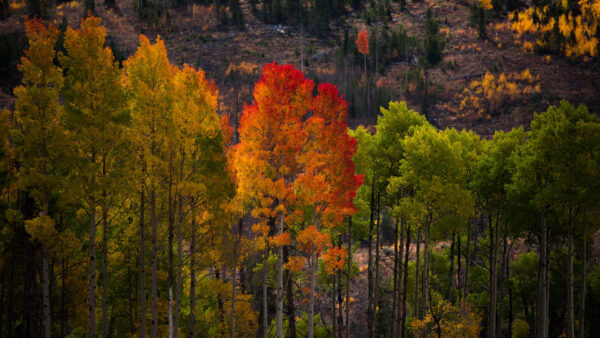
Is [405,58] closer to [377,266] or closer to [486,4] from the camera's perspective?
[486,4]

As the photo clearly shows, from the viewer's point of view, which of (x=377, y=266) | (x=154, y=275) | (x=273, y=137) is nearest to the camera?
(x=154, y=275)

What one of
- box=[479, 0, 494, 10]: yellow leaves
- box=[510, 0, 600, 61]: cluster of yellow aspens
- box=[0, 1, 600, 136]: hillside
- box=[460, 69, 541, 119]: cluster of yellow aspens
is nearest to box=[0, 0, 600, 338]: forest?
box=[0, 1, 600, 136]: hillside

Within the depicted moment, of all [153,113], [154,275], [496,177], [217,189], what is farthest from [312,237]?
[496,177]

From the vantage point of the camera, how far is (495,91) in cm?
8519

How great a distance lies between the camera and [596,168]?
14.8m

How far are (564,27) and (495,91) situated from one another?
31.8 metres

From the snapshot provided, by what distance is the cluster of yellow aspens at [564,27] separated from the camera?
93.9 metres

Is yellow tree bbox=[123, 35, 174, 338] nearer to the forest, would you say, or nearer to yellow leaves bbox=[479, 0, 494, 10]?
the forest

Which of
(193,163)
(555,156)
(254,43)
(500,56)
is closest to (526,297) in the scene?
(555,156)

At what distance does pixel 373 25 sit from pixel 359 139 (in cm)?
12290

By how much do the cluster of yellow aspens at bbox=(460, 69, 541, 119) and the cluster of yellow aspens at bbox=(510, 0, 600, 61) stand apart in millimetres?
15169

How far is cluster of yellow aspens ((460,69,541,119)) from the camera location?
8200cm

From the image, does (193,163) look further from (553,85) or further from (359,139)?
(553,85)

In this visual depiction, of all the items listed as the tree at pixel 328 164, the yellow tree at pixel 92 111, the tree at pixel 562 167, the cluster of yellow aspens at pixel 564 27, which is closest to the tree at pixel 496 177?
the tree at pixel 562 167
